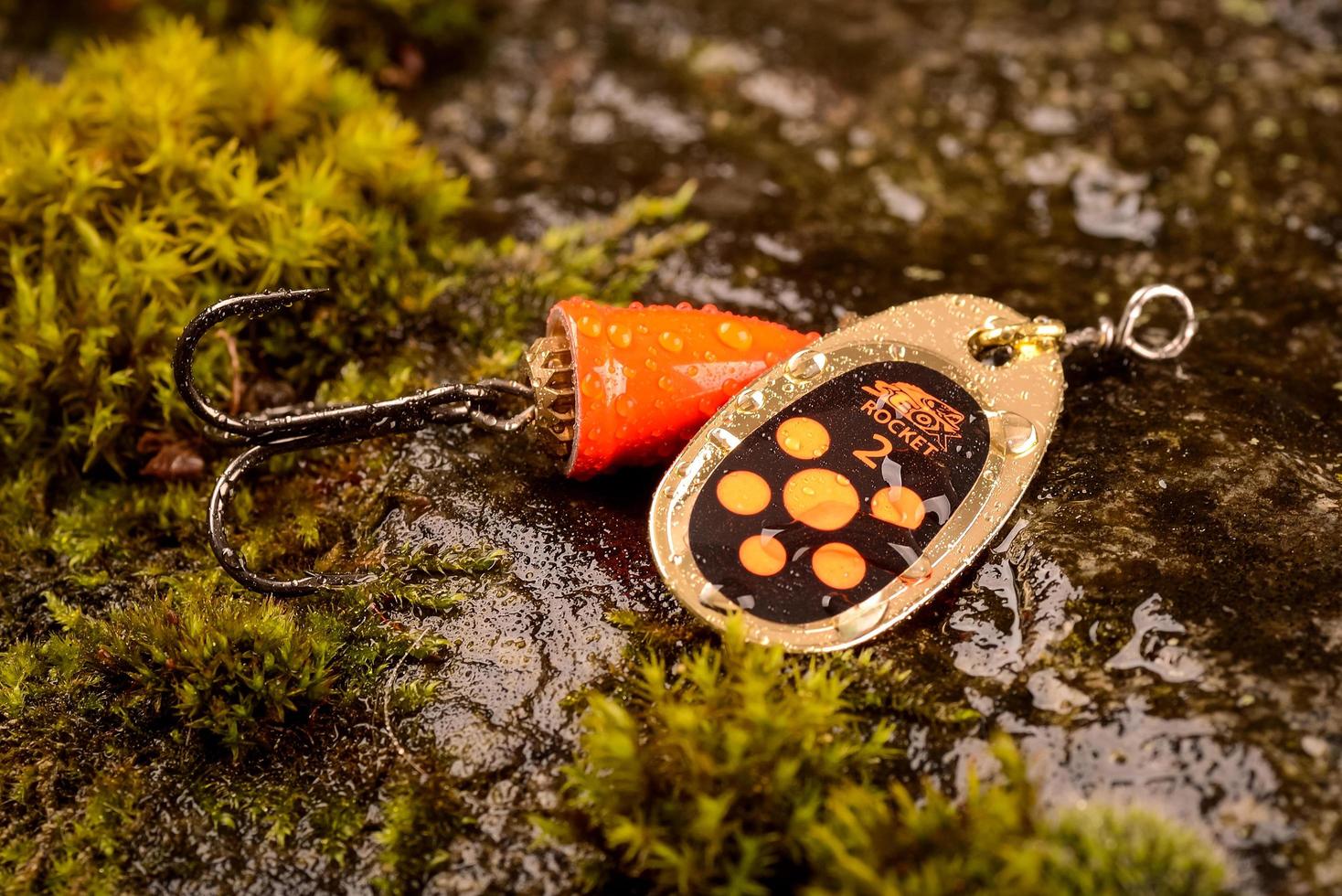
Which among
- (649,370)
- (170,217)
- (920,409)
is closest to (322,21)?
(170,217)

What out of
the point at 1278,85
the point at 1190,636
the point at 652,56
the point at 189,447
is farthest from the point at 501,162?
the point at 1278,85

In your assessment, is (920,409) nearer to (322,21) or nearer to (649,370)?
(649,370)

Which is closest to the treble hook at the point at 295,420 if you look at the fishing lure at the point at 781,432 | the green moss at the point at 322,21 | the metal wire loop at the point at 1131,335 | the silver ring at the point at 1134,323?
the fishing lure at the point at 781,432

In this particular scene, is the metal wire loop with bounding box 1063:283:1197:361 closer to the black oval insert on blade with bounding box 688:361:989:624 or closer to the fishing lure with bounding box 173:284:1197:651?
the fishing lure with bounding box 173:284:1197:651

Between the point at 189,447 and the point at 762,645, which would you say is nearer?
the point at 762,645

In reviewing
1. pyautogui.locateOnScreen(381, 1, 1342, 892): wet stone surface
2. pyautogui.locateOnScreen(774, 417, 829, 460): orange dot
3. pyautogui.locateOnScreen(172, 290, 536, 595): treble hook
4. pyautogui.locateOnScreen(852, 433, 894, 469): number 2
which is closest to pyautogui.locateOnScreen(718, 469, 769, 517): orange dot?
pyautogui.locateOnScreen(774, 417, 829, 460): orange dot

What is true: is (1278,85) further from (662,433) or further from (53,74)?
(53,74)
